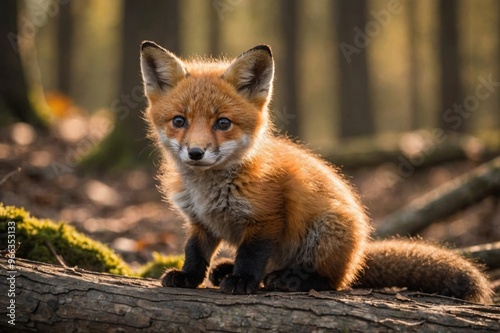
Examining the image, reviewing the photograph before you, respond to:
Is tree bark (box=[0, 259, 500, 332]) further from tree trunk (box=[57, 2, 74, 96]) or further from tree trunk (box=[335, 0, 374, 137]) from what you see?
tree trunk (box=[57, 2, 74, 96])

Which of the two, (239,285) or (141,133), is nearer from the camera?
(239,285)

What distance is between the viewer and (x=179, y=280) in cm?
408

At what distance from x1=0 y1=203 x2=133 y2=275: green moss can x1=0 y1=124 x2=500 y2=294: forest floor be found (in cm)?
112

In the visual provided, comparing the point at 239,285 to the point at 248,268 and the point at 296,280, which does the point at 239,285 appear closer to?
the point at 248,268

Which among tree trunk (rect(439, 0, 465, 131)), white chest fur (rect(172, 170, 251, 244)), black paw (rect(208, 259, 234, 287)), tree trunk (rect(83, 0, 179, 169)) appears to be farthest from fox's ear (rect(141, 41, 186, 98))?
tree trunk (rect(439, 0, 465, 131))

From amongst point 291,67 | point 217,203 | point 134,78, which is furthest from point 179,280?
point 291,67

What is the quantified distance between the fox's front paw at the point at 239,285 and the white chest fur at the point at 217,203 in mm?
495

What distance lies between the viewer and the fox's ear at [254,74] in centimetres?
440

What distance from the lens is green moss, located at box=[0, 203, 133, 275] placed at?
4660mm

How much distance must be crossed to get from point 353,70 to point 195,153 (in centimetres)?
1470

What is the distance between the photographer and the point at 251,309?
343 cm

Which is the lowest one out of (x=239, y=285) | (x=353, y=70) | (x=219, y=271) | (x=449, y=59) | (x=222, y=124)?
(x=219, y=271)

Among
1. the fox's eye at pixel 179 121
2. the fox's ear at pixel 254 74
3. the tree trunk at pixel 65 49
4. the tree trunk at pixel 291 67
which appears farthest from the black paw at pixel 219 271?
the tree trunk at pixel 65 49

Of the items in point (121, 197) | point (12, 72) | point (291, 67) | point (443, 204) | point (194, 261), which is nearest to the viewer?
point (194, 261)
